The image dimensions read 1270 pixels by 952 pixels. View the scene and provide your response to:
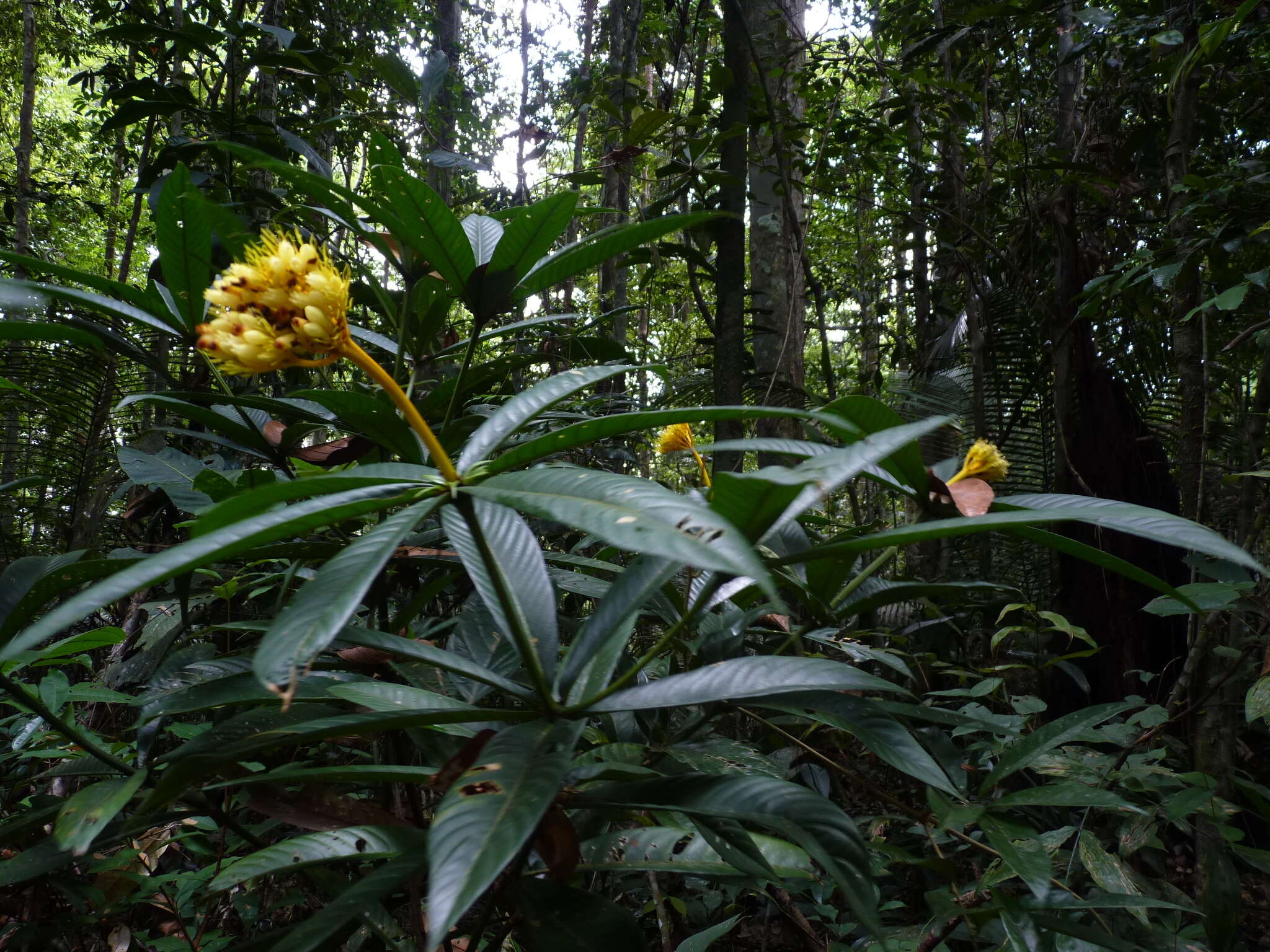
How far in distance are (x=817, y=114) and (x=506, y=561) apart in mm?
2690

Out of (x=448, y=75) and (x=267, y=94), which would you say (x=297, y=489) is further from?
(x=448, y=75)

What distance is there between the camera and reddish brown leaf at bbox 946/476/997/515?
0.55 metres

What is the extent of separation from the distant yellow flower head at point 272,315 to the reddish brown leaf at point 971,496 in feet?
1.56

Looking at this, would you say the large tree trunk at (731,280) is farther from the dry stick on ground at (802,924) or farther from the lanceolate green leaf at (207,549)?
the lanceolate green leaf at (207,549)

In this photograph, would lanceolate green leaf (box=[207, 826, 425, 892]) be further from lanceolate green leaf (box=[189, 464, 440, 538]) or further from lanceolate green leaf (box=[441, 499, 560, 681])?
lanceolate green leaf (box=[189, 464, 440, 538])

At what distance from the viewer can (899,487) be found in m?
0.61

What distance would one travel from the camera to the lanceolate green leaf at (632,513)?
0.33 metres

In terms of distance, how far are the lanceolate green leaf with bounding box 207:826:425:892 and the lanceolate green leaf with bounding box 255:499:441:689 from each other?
26 centimetres

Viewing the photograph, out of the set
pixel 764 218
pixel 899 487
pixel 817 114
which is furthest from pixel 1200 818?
pixel 817 114

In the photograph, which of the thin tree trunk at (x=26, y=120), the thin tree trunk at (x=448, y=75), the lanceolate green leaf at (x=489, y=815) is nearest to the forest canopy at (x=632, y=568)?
the lanceolate green leaf at (x=489, y=815)

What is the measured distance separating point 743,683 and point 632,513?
0.64 ft

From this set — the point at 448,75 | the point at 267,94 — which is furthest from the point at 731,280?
the point at 448,75

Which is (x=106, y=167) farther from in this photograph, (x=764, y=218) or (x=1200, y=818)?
(x=1200, y=818)

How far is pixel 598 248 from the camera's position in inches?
28.5
